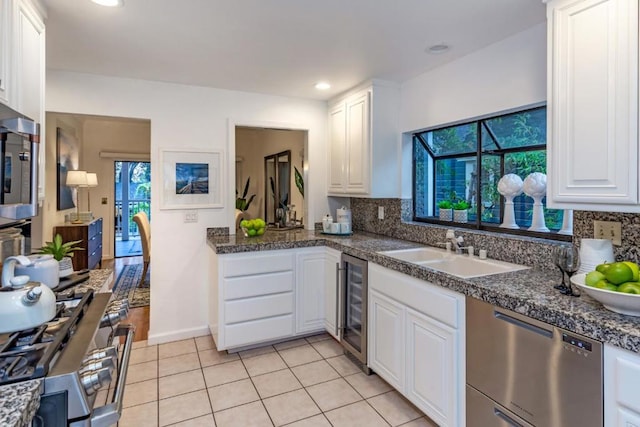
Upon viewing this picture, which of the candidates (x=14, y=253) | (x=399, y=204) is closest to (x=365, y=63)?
(x=399, y=204)

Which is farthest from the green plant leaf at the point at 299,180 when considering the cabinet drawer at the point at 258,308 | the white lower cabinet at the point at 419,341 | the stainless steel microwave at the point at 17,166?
the stainless steel microwave at the point at 17,166

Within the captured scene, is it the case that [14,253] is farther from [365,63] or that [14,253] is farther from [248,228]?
[365,63]

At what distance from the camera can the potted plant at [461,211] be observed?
2.82 meters

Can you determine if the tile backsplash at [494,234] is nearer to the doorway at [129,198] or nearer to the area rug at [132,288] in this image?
the area rug at [132,288]

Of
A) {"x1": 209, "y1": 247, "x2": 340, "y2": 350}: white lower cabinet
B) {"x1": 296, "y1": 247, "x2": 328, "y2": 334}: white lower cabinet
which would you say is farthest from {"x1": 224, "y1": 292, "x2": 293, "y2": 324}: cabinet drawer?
{"x1": 296, "y1": 247, "x2": 328, "y2": 334}: white lower cabinet

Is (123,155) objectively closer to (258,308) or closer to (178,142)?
(178,142)

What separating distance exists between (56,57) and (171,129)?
3.02 feet

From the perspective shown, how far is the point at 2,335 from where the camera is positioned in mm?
1127

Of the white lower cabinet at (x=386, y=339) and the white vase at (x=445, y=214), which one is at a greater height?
the white vase at (x=445, y=214)

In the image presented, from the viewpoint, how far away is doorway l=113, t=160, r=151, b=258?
7242mm

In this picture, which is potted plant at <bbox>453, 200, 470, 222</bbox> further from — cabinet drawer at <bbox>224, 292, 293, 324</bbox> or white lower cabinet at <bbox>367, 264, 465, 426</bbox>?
cabinet drawer at <bbox>224, 292, 293, 324</bbox>

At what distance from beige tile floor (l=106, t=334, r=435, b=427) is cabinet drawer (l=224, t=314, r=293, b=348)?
0.12 meters

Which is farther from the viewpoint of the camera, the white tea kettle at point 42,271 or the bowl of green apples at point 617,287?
the white tea kettle at point 42,271

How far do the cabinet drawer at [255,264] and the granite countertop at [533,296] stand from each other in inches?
3.2
